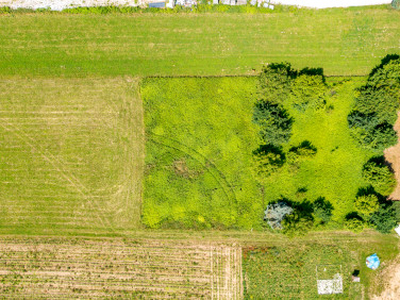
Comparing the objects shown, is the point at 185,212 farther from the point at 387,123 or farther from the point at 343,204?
the point at 387,123

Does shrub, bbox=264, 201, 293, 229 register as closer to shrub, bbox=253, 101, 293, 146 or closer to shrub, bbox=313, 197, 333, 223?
shrub, bbox=313, 197, 333, 223

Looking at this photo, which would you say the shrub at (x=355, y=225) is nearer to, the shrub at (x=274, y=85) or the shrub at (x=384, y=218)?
the shrub at (x=384, y=218)

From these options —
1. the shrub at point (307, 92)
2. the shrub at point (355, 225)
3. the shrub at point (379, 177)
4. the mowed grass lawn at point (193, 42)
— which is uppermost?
the mowed grass lawn at point (193, 42)

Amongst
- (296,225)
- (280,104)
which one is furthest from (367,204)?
A: (280,104)

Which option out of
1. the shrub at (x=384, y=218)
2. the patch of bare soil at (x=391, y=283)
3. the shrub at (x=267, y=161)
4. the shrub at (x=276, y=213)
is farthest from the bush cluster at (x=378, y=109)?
the patch of bare soil at (x=391, y=283)

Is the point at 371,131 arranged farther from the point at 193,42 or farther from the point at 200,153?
the point at 193,42

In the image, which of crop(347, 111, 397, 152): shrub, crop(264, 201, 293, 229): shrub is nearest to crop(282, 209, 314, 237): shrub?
crop(264, 201, 293, 229): shrub

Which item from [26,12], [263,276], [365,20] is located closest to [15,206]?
[26,12]
